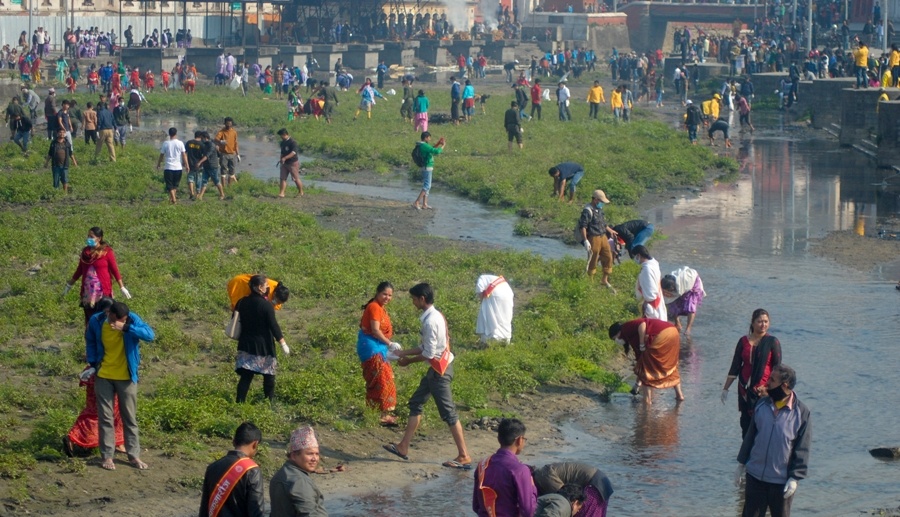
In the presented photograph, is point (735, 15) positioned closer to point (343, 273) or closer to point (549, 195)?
point (549, 195)

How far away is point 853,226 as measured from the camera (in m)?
24.4

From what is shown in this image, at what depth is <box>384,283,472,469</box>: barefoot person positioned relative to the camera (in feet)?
35.8

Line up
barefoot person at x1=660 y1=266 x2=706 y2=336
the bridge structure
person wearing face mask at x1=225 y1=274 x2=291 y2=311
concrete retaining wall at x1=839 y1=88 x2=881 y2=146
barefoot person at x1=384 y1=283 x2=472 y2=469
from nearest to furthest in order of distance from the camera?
barefoot person at x1=384 y1=283 x2=472 y2=469
person wearing face mask at x1=225 y1=274 x2=291 y2=311
barefoot person at x1=660 y1=266 x2=706 y2=336
concrete retaining wall at x1=839 y1=88 x2=881 y2=146
the bridge structure

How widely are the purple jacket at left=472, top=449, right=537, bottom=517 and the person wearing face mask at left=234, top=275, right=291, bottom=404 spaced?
3.90 meters

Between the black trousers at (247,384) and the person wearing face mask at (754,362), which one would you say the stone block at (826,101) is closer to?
the person wearing face mask at (754,362)

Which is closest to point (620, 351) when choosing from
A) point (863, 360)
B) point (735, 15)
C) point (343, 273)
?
point (863, 360)

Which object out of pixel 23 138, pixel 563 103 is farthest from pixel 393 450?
pixel 563 103

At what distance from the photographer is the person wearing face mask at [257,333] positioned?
11461 mm

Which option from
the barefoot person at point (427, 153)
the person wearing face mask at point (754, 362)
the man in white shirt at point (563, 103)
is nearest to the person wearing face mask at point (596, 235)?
the barefoot person at point (427, 153)

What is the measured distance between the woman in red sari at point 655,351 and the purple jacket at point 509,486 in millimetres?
5471

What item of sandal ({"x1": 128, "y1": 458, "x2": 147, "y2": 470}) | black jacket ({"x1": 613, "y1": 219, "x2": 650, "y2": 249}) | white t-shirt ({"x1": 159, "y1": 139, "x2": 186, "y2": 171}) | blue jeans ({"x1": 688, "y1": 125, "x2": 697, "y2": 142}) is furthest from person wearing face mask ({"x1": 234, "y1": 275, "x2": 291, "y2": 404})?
blue jeans ({"x1": 688, "y1": 125, "x2": 697, "y2": 142})

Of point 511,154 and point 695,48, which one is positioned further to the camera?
point 695,48

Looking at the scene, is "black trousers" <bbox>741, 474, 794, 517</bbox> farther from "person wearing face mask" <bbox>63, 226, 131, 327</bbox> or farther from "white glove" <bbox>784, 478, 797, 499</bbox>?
"person wearing face mask" <bbox>63, 226, 131, 327</bbox>

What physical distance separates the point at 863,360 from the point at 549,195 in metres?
11.3
